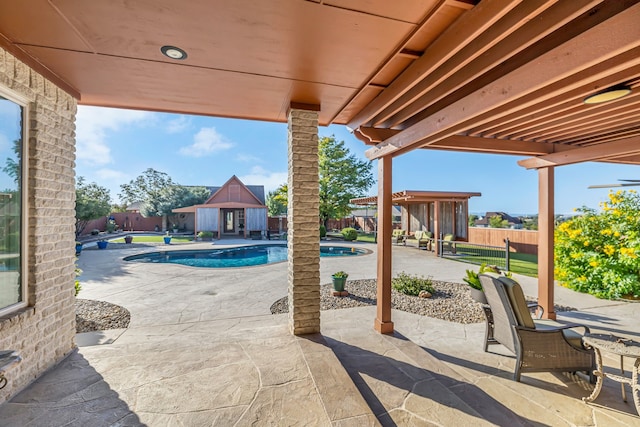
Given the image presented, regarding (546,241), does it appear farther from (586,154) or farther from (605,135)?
(605,135)

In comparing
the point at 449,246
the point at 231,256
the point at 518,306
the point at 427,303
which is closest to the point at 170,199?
the point at 231,256

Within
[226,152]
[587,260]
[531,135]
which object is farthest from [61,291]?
[226,152]

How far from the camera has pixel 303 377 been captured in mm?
2734

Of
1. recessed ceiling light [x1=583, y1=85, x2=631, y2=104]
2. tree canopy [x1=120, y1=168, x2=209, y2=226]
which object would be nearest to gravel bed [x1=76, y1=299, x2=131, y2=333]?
recessed ceiling light [x1=583, y1=85, x2=631, y2=104]

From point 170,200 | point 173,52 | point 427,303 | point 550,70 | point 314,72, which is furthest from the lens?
point 170,200

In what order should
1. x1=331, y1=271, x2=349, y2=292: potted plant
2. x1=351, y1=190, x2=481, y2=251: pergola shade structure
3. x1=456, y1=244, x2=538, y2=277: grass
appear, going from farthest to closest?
x1=351, y1=190, x2=481, y2=251: pergola shade structure
x1=456, y1=244, x2=538, y2=277: grass
x1=331, y1=271, x2=349, y2=292: potted plant

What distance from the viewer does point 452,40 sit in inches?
84.7

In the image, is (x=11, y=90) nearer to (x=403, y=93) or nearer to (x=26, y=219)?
(x=26, y=219)

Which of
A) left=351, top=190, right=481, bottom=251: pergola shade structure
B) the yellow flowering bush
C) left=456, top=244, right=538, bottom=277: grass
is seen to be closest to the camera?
the yellow flowering bush

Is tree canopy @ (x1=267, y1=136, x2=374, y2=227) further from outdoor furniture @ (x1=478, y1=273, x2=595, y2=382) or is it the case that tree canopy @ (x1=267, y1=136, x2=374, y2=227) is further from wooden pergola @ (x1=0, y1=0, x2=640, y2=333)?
outdoor furniture @ (x1=478, y1=273, x2=595, y2=382)

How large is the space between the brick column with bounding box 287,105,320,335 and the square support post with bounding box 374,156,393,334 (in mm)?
1008

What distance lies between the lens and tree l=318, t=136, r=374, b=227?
65.7ft

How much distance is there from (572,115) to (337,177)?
55.7ft

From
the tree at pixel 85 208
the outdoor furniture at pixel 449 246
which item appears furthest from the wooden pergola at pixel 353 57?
the tree at pixel 85 208
